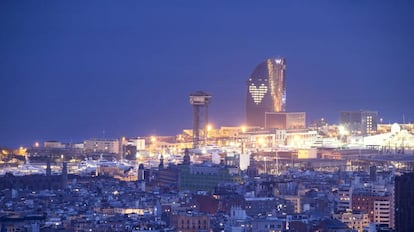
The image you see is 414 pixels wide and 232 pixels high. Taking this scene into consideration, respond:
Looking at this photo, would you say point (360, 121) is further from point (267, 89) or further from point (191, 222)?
point (191, 222)

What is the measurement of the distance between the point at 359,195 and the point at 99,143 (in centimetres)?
2462

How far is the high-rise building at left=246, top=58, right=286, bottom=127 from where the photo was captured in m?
65.2

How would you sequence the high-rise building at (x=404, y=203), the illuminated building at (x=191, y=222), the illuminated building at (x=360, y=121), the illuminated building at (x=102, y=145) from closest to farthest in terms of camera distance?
the high-rise building at (x=404, y=203) → the illuminated building at (x=191, y=222) → the illuminated building at (x=102, y=145) → the illuminated building at (x=360, y=121)

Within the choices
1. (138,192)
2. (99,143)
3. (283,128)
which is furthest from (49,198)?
(283,128)

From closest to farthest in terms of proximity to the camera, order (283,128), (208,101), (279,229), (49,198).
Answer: (279,229), (49,198), (208,101), (283,128)

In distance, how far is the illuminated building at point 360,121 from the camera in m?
62.5

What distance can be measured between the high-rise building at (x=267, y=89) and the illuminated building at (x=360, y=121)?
295cm

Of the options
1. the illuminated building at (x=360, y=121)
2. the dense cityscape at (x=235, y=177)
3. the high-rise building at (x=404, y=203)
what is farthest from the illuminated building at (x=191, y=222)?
the illuminated building at (x=360, y=121)

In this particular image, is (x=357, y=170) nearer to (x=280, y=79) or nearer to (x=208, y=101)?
(x=208, y=101)

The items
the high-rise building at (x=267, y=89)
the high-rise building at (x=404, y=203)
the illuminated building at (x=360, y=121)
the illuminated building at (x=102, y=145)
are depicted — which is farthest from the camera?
the high-rise building at (x=267, y=89)

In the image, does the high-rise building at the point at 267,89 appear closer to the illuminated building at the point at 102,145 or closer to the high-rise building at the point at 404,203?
the illuminated building at the point at 102,145

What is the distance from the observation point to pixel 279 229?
27.2 meters

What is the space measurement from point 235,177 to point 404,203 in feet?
40.6

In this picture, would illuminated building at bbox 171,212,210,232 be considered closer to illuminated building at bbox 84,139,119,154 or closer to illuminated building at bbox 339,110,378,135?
illuminated building at bbox 84,139,119,154
